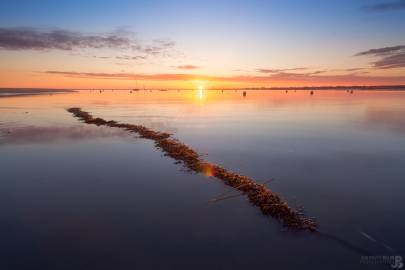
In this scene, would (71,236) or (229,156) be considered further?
(229,156)

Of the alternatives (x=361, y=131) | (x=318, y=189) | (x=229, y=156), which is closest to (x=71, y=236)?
(x=318, y=189)

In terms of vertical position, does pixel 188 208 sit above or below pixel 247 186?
below

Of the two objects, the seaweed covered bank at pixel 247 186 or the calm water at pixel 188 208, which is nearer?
the calm water at pixel 188 208

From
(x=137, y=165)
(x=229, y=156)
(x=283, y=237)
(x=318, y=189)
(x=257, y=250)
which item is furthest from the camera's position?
(x=229, y=156)

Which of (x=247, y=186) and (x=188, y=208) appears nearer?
(x=188, y=208)

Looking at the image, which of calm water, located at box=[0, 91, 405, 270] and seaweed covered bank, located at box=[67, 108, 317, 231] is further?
seaweed covered bank, located at box=[67, 108, 317, 231]

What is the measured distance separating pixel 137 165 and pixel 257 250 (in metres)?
11.2

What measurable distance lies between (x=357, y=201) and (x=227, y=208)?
5.69 metres

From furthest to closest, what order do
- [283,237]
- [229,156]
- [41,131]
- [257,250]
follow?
[41,131] → [229,156] → [283,237] → [257,250]

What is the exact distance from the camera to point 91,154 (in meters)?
20.8

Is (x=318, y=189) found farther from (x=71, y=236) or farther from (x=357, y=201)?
(x=71, y=236)

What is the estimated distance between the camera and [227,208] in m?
11.9

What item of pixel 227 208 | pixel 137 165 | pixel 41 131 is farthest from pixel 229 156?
pixel 41 131

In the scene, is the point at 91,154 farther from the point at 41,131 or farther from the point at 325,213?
the point at 325,213
